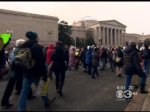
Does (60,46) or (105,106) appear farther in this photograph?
(60,46)

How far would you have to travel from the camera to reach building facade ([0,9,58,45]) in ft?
323

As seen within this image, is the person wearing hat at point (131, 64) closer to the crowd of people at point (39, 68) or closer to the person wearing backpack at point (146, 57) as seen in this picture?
the crowd of people at point (39, 68)

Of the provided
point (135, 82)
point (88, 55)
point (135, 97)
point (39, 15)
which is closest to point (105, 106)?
point (135, 97)

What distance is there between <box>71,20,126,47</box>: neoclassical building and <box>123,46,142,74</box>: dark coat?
11939cm

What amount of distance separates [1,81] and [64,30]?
331 feet

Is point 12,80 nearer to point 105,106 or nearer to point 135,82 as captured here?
point 105,106

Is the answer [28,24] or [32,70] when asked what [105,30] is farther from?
[32,70]

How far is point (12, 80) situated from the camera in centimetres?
888

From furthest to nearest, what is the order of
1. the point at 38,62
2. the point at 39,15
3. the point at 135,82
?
the point at 39,15 < the point at 135,82 < the point at 38,62

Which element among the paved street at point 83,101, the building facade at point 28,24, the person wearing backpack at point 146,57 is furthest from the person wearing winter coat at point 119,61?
the building facade at point 28,24

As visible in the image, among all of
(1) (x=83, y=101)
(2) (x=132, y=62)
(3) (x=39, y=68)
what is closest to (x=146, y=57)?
(2) (x=132, y=62)

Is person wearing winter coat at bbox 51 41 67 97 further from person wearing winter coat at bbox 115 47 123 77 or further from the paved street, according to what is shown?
person wearing winter coat at bbox 115 47 123 77

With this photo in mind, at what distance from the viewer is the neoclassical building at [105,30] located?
13362 cm

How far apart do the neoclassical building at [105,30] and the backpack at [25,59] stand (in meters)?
122
